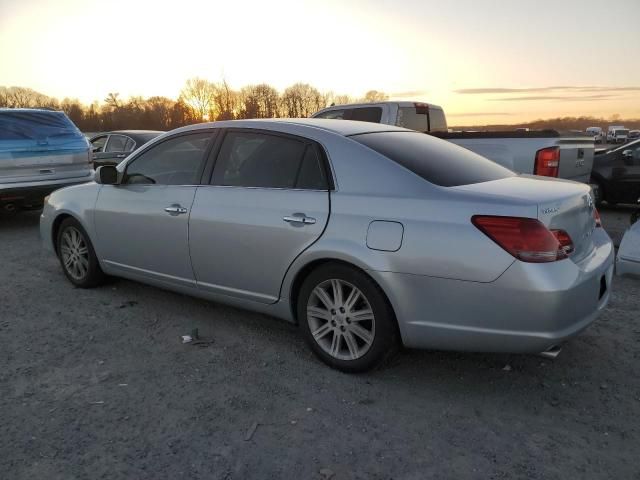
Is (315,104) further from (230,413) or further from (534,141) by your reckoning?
(230,413)

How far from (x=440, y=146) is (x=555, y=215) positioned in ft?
3.92

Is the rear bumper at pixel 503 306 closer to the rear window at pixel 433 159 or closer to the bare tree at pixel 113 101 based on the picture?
the rear window at pixel 433 159

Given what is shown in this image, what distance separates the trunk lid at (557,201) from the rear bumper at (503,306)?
0.16m

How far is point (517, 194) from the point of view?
3.08 meters

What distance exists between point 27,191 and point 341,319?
22.3ft

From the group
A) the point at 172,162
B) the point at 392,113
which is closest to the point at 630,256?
the point at 172,162

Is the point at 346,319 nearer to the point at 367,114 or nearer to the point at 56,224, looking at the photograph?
the point at 56,224

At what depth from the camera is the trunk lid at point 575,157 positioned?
7789 millimetres

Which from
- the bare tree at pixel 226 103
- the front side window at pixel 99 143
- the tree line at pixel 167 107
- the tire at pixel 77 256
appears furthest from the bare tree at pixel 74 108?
the tire at pixel 77 256

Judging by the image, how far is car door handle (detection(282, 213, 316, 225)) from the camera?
3.45 meters

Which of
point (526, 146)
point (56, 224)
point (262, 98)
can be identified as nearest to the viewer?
point (56, 224)

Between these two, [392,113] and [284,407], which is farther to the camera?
[392,113]

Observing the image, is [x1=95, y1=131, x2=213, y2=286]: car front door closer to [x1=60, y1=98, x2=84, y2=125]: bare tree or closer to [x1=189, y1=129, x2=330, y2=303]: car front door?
[x1=189, y1=129, x2=330, y2=303]: car front door

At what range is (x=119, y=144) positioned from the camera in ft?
38.4
